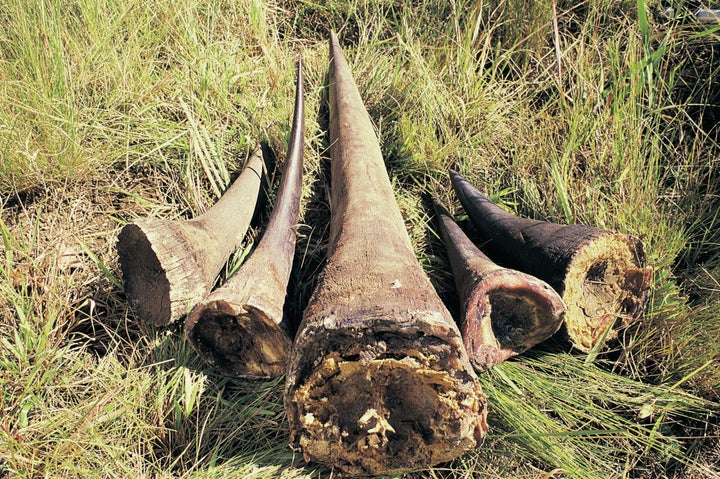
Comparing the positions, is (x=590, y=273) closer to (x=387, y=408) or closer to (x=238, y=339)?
(x=387, y=408)

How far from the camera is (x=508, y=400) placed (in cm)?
203

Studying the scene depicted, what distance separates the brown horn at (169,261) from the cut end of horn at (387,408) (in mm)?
623

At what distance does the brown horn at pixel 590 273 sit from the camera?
2105 mm

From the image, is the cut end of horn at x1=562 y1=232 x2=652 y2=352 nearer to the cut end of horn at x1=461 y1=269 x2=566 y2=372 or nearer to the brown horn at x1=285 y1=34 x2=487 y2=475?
the cut end of horn at x1=461 y1=269 x2=566 y2=372

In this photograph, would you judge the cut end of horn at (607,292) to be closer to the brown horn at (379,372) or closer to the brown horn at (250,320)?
the brown horn at (379,372)

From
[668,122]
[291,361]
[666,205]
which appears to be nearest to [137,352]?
[291,361]

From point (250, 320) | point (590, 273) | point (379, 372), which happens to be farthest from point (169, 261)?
point (590, 273)

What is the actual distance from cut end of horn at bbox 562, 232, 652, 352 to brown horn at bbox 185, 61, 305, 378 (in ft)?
3.58

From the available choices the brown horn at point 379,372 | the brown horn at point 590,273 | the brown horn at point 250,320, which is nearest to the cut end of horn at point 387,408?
the brown horn at point 379,372

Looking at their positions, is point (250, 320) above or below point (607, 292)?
above

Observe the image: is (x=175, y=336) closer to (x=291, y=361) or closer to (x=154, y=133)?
(x=291, y=361)

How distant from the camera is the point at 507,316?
2109 mm

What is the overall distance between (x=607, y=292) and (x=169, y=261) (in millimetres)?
1695

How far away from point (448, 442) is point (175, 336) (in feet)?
3.68
